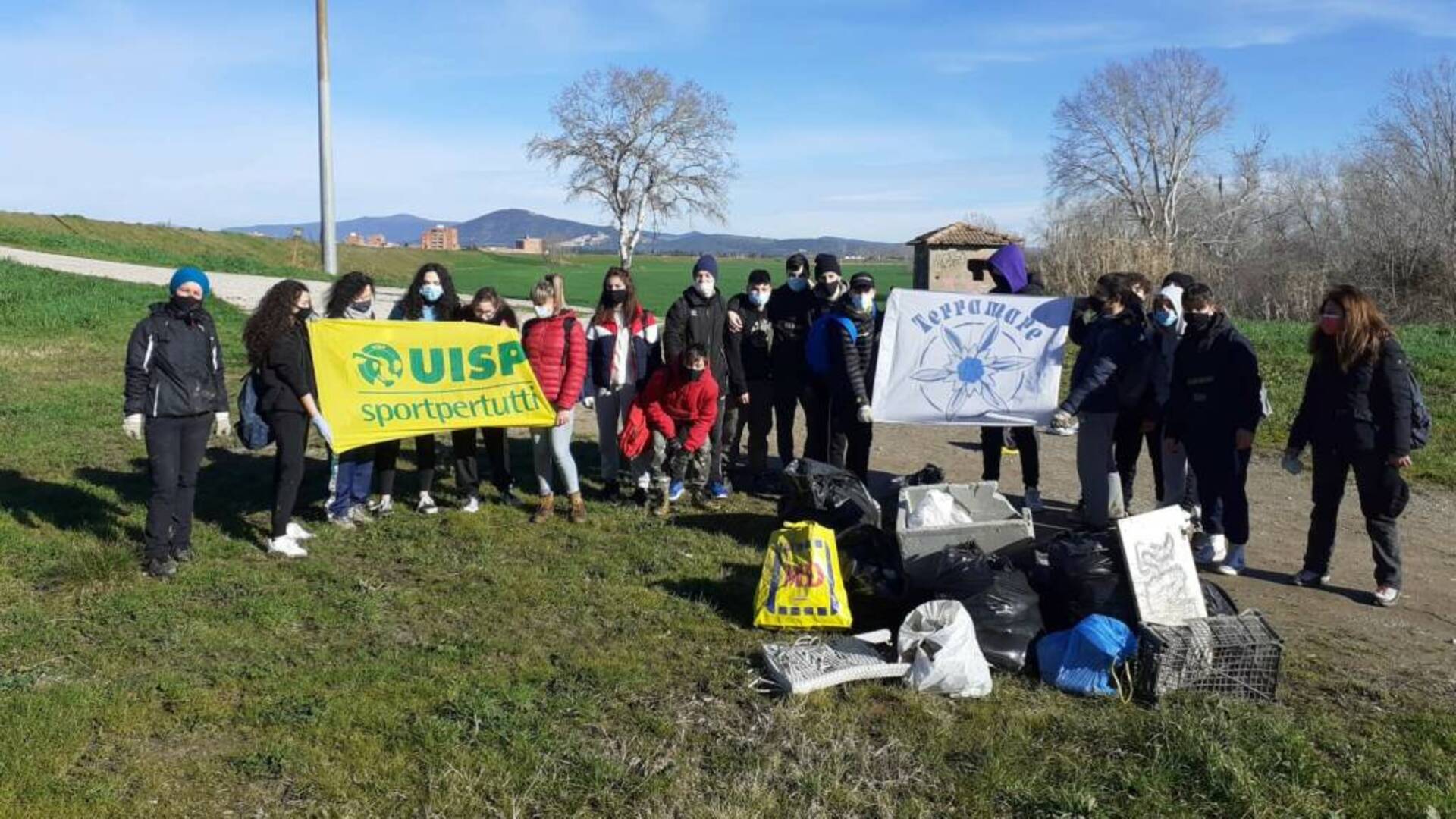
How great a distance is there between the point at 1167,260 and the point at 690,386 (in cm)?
2757

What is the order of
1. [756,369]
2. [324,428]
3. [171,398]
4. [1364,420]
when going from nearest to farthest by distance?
[1364,420] → [171,398] → [324,428] → [756,369]

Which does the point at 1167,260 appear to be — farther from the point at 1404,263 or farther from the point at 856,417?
the point at 856,417

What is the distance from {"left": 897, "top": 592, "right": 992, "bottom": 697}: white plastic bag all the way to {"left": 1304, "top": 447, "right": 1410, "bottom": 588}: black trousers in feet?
9.29

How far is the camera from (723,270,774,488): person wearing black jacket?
899 centimetres

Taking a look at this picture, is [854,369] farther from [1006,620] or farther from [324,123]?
[324,123]

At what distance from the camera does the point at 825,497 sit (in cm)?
725

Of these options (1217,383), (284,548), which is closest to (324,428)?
(284,548)

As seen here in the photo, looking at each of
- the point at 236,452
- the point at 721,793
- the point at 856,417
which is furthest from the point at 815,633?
the point at 236,452

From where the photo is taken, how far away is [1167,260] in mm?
32094

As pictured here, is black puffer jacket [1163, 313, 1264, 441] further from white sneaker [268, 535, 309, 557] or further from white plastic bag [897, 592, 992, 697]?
white sneaker [268, 535, 309, 557]

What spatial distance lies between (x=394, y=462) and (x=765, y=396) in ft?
9.77

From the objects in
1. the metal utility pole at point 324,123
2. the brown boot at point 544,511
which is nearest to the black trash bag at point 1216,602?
the brown boot at point 544,511

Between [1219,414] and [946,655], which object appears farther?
[1219,414]

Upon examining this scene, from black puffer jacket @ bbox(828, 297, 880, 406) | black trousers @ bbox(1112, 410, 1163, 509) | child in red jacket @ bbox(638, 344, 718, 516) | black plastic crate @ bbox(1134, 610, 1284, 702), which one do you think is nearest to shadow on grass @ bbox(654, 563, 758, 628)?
child in red jacket @ bbox(638, 344, 718, 516)
